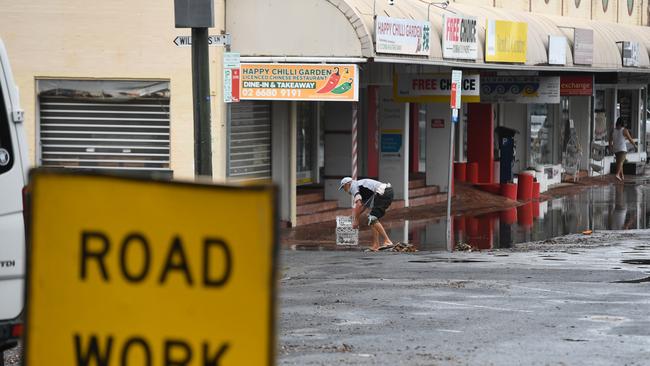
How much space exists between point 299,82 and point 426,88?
4486mm

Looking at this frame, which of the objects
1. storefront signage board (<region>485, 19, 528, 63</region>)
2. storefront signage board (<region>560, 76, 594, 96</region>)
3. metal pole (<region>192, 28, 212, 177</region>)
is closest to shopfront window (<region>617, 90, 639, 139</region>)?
storefront signage board (<region>560, 76, 594, 96</region>)

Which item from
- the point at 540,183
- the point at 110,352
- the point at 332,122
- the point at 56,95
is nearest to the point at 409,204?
the point at 332,122

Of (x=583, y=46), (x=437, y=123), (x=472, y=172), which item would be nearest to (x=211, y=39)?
(x=437, y=123)

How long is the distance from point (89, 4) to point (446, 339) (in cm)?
1248

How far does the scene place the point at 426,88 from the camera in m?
24.4

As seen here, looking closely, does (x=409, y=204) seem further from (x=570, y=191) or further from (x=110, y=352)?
(x=110, y=352)

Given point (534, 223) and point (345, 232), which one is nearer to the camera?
point (345, 232)

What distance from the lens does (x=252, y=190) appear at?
3.24m

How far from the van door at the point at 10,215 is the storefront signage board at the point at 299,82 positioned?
12.5 meters

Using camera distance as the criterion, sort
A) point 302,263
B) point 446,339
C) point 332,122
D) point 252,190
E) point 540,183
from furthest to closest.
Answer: point 540,183 → point 332,122 → point 302,263 → point 446,339 → point 252,190

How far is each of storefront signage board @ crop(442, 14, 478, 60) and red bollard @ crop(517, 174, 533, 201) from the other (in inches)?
186

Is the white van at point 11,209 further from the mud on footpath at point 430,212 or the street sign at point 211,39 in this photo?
the mud on footpath at point 430,212

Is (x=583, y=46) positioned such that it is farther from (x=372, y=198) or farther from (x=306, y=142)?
(x=372, y=198)

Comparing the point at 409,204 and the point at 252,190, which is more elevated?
the point at 252,190
